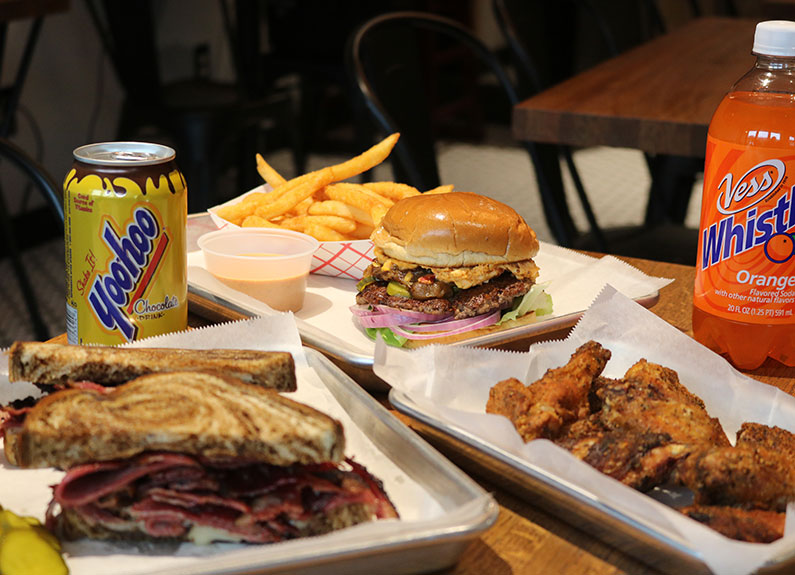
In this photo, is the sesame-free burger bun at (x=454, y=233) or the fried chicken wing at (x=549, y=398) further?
the sesame-free burger bun at (x=454, y=233)

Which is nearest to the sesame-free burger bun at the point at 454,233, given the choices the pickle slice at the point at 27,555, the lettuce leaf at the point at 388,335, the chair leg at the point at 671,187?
the lettuce leaf at the point at 388,335

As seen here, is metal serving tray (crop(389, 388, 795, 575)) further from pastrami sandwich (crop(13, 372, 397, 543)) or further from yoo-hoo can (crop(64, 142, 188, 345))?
yoo-hoo can (crop(64, 142, 188, 345))

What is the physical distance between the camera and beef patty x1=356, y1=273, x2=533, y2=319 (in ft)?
4.51

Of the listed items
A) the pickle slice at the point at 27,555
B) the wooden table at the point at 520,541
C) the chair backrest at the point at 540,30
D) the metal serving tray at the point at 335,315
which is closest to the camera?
the pickle slice at the point at 27,555

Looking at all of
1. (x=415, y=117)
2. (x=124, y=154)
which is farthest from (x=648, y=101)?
(x=124, y=154)

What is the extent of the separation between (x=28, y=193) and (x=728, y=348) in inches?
157

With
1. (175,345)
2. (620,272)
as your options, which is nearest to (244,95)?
(620,272)

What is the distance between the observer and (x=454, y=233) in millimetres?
1362

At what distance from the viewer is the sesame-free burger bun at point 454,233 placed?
136 centimetres

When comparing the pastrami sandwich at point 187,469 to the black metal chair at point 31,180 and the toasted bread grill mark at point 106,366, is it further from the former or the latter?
the black metal chair at point 31,180

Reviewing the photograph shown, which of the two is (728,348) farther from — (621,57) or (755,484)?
(621,57)

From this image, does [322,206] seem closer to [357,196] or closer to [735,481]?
[357,196]

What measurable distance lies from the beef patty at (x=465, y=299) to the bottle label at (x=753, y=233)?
1.00 feet

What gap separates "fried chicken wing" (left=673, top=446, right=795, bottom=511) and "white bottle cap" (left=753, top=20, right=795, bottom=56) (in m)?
0.53
